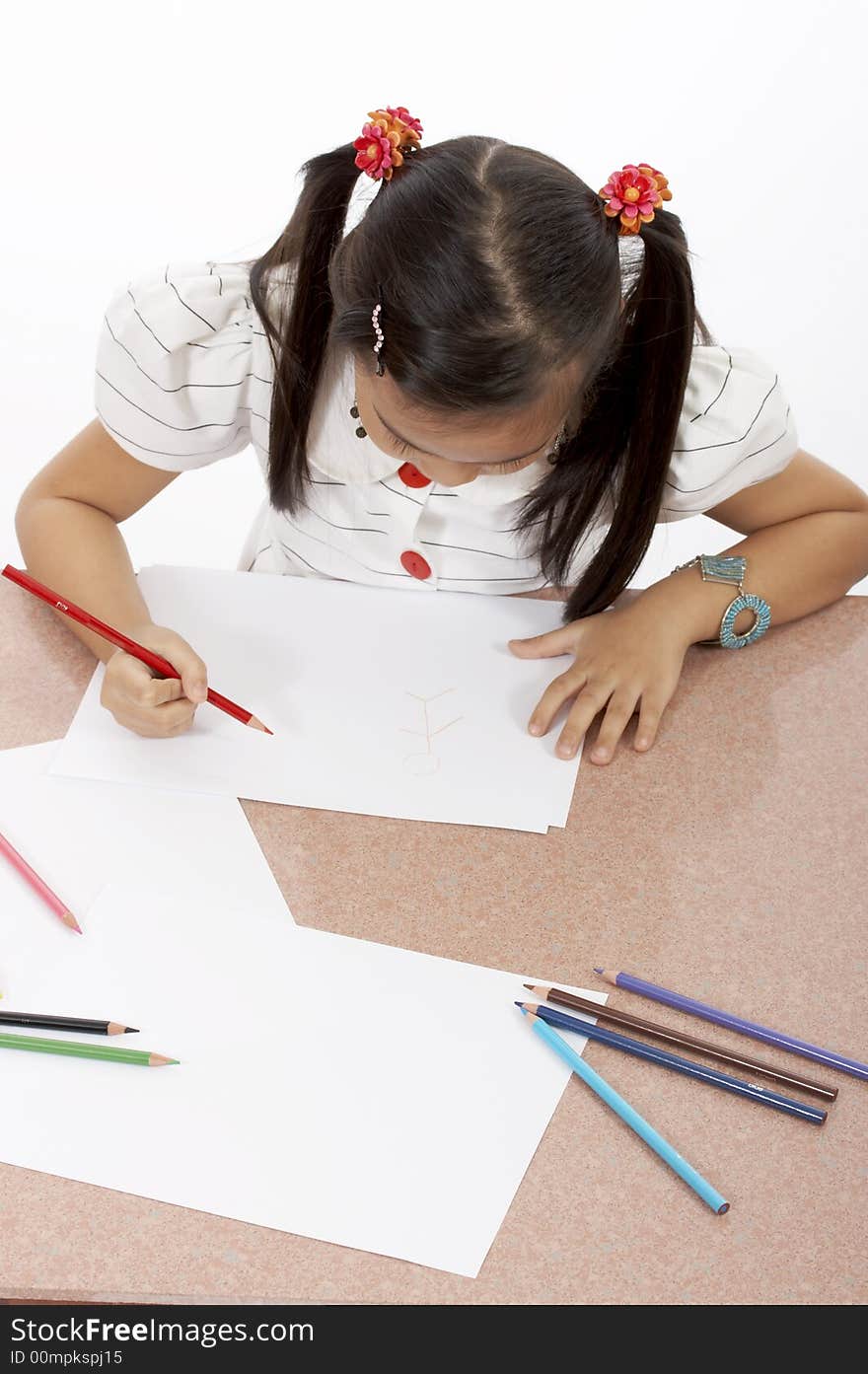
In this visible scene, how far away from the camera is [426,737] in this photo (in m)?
0.79

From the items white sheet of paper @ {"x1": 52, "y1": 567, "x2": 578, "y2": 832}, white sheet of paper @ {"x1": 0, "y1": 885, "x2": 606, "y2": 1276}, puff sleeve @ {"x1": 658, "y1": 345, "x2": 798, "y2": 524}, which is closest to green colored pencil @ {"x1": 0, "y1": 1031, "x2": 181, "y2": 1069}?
white sheet of paper @ {"x1": 0, "y1": 885, "x2": 606, "y2": 1276}

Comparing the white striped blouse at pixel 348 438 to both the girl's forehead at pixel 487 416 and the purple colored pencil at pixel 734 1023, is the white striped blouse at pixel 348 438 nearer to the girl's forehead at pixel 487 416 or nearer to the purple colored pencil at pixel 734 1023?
the girl's forehead at pixel 487 416

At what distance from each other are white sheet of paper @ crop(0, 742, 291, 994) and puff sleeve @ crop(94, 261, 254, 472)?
246 millimetres

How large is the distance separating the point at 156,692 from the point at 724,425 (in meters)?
0.42

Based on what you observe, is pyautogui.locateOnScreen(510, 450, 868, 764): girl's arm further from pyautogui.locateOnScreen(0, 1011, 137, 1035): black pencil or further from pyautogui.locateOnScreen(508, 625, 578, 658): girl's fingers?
pyautogui.locateOnScreen(0, 1011, 137, 1035): black pencil

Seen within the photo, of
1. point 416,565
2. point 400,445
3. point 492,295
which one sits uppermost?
point 492,295

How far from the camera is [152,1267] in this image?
549 millimetres

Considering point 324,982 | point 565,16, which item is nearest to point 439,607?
point 324,982

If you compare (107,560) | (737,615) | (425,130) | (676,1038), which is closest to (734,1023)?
(676,1038)

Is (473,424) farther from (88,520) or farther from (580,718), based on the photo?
(88,520)

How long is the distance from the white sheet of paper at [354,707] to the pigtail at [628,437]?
5 cm

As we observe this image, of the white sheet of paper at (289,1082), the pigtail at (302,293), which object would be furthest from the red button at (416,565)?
the white sheet of paper at (289,1082)

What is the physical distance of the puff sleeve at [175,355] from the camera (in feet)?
2.72

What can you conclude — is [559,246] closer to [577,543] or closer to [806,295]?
[577,543]
